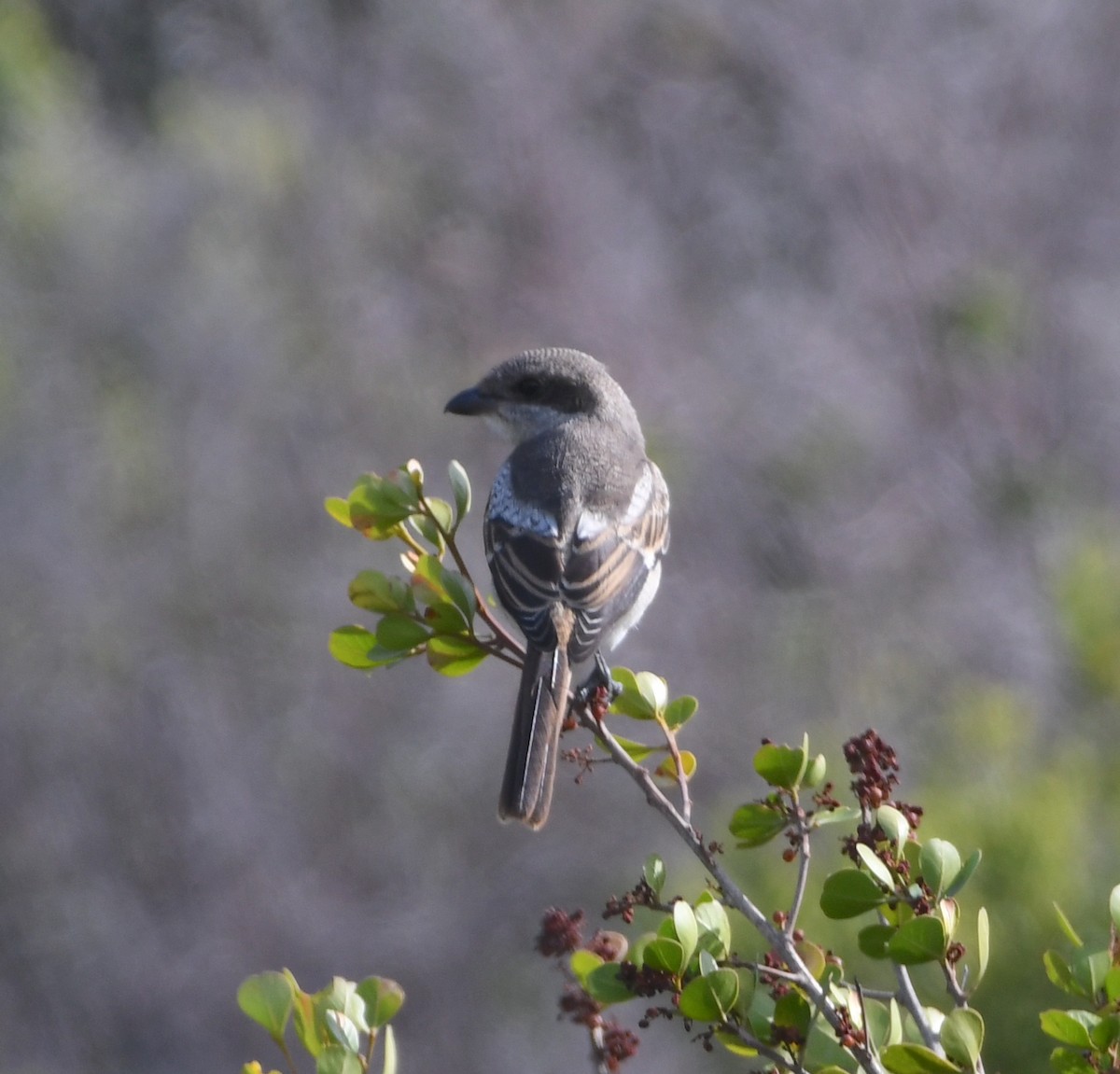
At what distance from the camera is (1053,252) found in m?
11.7

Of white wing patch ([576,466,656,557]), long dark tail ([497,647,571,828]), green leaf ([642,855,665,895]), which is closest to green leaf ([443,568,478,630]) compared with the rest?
long dark tail ([497,647,571,828])

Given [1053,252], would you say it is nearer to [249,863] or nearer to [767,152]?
[767,152]

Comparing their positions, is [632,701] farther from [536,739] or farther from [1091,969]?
[1091,969]

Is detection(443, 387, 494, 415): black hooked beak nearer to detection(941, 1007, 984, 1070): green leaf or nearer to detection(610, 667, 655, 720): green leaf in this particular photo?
detection(610, 667, 655, 720): green leaf

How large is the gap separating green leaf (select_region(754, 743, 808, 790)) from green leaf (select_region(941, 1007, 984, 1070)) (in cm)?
43

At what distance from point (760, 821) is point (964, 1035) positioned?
490 mm

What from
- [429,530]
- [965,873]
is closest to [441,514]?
[429,530]

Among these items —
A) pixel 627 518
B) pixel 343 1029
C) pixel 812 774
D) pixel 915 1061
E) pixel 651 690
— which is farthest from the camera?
pixel 627 518

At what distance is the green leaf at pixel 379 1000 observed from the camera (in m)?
1.83

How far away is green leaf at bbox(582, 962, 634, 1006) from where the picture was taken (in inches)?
74.6

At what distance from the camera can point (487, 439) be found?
9.02 metres

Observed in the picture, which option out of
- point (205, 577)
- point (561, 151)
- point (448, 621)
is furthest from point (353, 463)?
point (448, 621)

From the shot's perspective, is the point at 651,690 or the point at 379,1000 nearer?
the point at 379,1000

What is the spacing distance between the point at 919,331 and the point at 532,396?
7.43 meters
